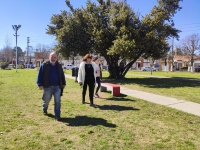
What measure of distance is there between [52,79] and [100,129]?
1890 millimetres

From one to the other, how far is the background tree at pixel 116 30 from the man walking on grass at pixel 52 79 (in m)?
10.1

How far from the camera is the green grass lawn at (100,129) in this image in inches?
158

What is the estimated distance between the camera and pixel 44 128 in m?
4.90

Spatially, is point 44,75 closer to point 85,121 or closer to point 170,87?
point 85,121

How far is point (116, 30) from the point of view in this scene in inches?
709

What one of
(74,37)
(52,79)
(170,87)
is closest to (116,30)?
(74,37)

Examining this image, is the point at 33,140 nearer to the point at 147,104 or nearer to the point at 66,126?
the point at 66,126

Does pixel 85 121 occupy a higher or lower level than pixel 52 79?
lower

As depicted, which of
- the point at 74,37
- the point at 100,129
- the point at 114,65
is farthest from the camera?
the point at 114,65

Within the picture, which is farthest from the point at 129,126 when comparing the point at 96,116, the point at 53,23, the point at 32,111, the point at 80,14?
the point at 53,23

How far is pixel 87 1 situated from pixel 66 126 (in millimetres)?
17283

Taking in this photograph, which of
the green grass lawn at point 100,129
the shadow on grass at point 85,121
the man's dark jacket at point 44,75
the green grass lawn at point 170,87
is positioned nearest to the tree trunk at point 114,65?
the green grass lawn at point 170,87

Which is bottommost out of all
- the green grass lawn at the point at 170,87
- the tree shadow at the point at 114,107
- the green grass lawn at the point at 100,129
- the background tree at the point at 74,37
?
A: the green grass lawn at the point at 100,129

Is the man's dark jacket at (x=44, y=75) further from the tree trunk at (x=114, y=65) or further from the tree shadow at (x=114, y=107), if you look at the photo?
the tree trunk at (x=114, y=65)
